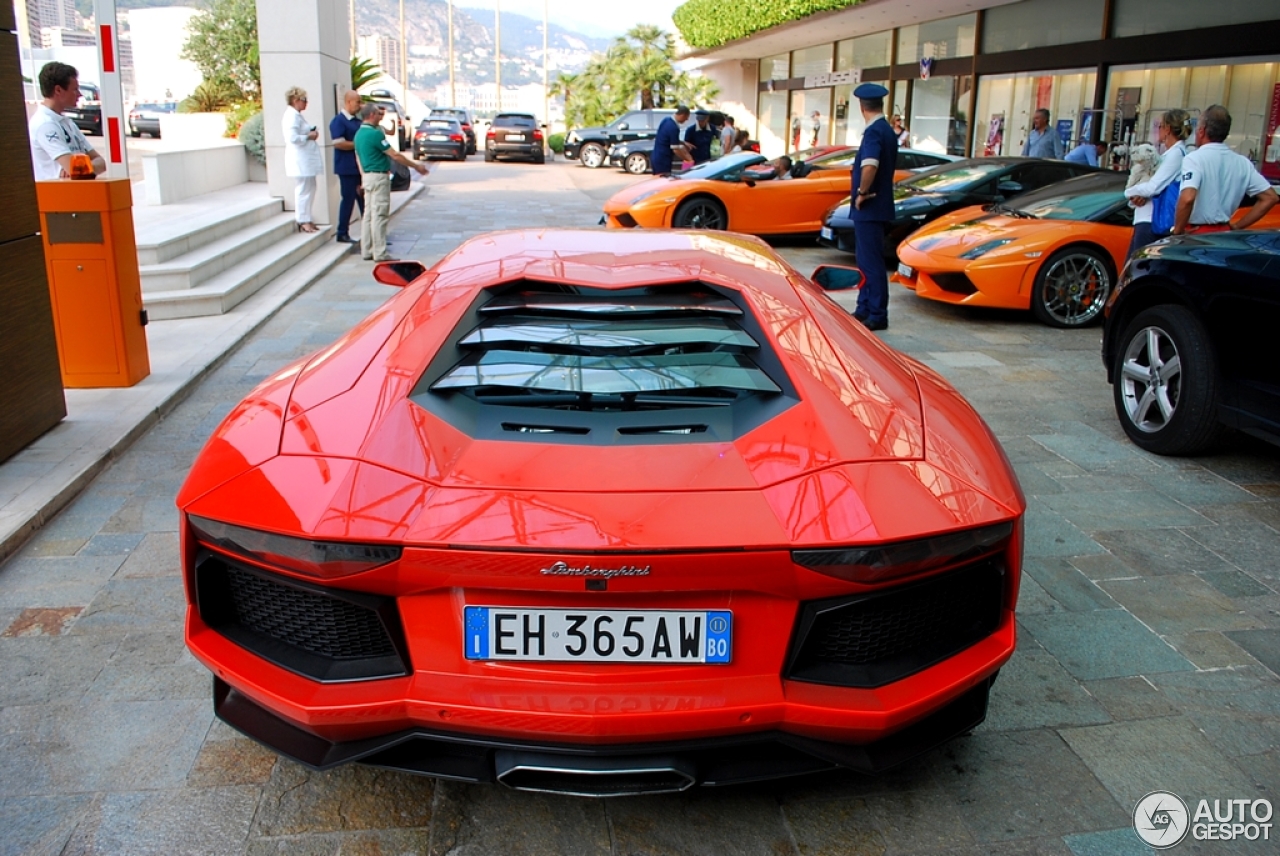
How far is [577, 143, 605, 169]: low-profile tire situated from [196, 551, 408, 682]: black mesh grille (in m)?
29.5

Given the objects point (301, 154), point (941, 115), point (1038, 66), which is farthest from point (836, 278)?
point (941, 115)

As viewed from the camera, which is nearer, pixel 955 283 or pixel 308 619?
pixel 308 619

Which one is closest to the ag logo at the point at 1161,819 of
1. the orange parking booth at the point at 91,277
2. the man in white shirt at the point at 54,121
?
the orange parking booth at the point at 91,277

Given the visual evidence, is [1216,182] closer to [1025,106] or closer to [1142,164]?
[1142,164]

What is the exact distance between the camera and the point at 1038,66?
17594mm

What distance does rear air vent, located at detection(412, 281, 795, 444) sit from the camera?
2.43 metres

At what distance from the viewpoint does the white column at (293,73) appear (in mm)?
13891

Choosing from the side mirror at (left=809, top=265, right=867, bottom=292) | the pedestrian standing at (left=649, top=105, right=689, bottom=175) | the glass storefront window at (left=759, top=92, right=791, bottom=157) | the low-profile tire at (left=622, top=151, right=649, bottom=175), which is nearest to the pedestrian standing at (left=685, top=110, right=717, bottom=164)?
the pedestrian standing at (left=649, top=105, right=689, bottom=175)

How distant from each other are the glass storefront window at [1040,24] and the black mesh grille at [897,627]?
52.9ft

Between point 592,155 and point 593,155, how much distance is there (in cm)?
4

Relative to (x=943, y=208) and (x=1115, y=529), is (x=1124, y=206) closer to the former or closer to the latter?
(x=943, y=208)

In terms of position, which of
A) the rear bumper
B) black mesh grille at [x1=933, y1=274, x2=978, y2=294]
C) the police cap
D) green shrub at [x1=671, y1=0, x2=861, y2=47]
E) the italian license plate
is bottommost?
the rear bumper

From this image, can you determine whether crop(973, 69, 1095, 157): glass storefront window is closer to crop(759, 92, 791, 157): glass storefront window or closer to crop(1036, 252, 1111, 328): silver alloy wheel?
crop(1036, 252, 1111, 328): silver alloy wheel

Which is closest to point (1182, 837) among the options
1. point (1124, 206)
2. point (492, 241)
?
point (492, 241)
